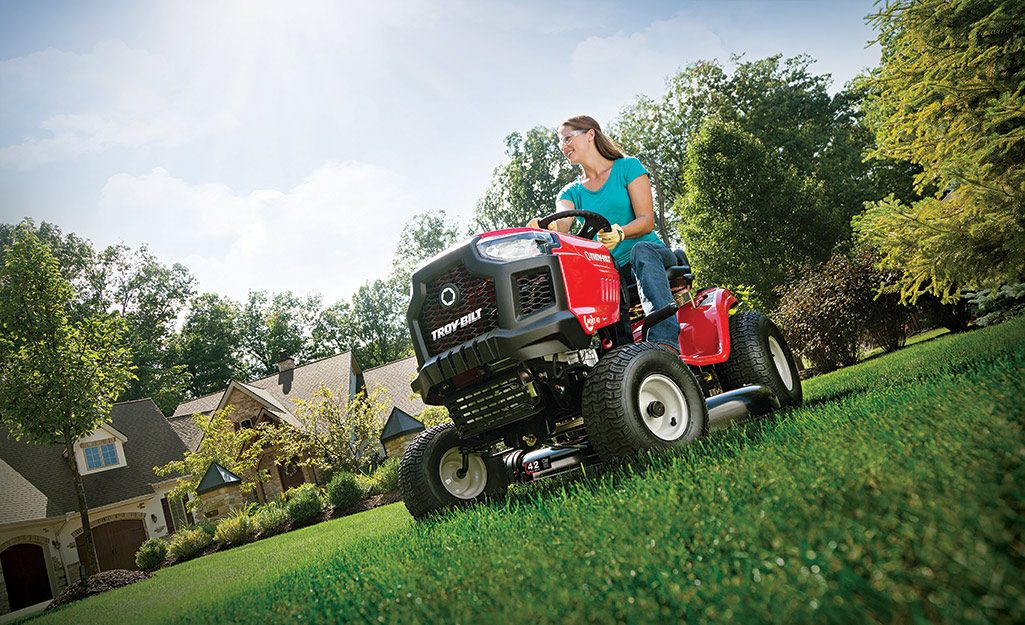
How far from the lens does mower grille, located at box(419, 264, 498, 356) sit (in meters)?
2.89

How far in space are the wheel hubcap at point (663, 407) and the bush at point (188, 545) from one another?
58.9 feet

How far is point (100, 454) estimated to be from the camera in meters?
25.3

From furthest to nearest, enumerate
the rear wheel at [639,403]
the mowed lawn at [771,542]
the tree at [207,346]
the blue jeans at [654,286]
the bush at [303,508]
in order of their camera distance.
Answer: the tree at [207,346] < the bush at [303,508] < the blue jeans at [654,286] < the rear wheel at [639,403] < the mowed lawn at [771,542]

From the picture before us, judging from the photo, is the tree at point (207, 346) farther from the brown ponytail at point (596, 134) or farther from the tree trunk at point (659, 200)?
the brown ponytail at point (596, 134)

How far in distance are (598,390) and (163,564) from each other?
1897cm

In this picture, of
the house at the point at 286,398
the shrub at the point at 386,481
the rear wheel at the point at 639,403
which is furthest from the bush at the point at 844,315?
the house at the point at 286,398

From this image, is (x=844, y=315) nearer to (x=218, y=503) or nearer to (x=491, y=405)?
(x=491, y=405)

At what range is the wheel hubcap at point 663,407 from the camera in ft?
9.57

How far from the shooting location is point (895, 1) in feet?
19.1

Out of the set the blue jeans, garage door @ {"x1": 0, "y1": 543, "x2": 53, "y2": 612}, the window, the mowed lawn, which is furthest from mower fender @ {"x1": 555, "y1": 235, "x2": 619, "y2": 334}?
the window

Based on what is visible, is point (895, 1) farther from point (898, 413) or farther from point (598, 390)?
point (598, 390)

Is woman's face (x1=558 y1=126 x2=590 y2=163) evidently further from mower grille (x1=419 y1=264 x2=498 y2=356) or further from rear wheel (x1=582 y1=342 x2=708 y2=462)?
rear wheel (x1=582 y1=342 x2=708 y2=462)

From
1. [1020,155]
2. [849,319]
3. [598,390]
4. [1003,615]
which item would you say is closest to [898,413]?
[598,390]

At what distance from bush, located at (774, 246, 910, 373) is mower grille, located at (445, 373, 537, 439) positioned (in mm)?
11337
